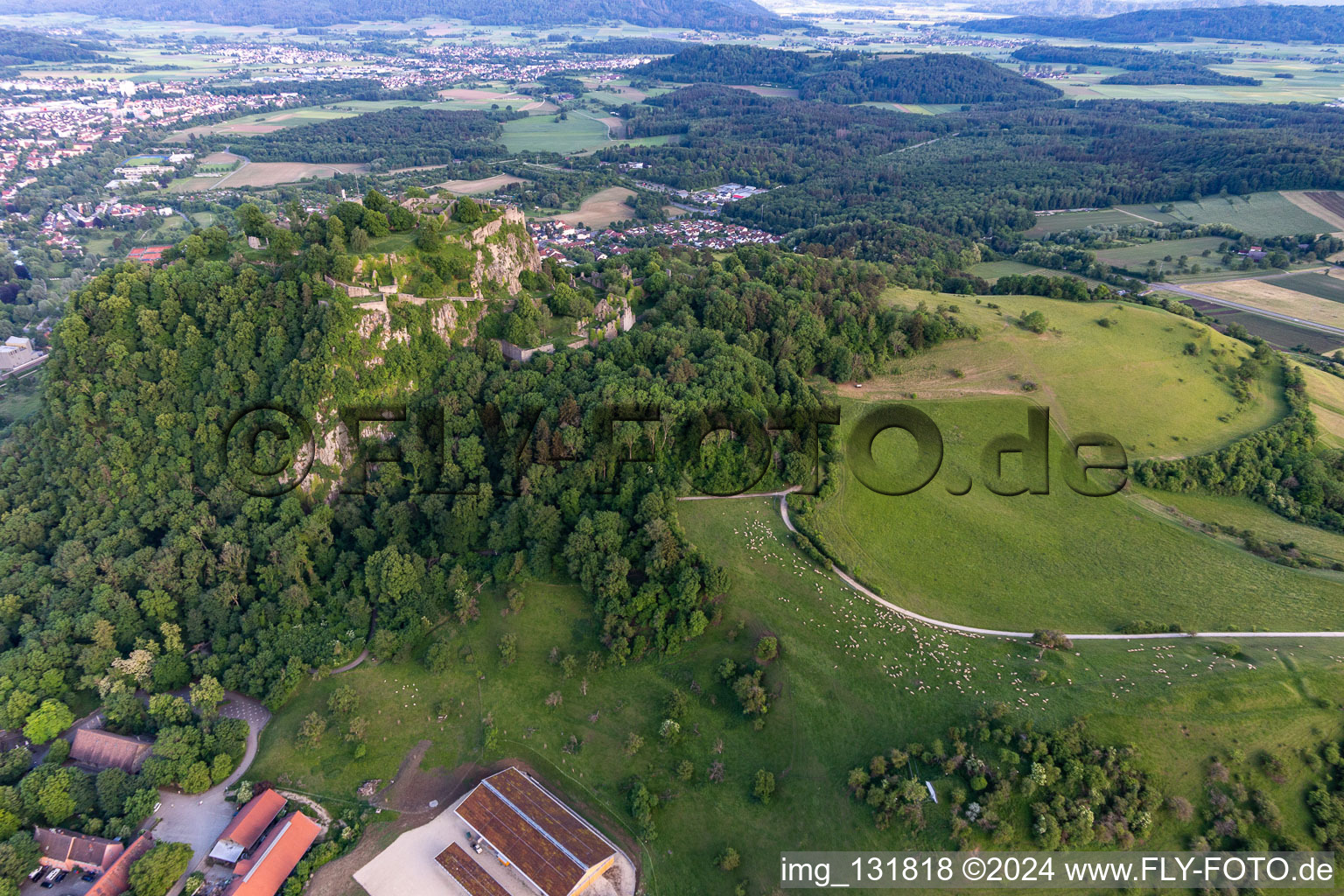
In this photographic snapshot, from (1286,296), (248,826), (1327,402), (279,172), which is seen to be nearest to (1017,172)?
(1286,296)

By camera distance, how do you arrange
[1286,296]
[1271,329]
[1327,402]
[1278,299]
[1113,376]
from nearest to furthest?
1. [1327,402]
2. [1113,376]
3. [1271,329]
4. [1278,299]
5. [1286,296]

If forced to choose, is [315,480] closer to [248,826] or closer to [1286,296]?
[248,826]

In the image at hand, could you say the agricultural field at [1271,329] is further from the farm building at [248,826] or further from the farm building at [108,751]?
the farm building at [108,751]

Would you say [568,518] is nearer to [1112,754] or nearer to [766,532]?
[766,532]

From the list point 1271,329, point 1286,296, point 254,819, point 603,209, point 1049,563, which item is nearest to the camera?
point 254,819

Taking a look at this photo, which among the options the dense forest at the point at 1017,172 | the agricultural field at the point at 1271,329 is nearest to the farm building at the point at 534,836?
the agricultural field at the point at 1271,329

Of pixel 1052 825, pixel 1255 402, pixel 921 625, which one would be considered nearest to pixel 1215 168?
pixel 1255 402
